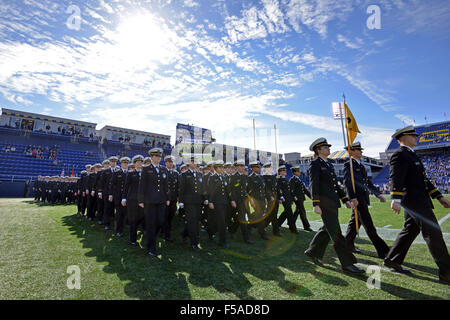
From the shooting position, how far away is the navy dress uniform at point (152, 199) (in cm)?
510

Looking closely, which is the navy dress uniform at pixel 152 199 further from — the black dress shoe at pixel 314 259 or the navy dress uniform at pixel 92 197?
the navy dress uniform at pixel 92 197

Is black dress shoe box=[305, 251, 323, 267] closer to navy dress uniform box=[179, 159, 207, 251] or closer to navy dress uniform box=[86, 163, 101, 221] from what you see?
navy dress uniform box=[179, 159, 207, 251]

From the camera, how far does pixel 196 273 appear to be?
3.87 m

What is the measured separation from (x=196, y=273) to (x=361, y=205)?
356 cm

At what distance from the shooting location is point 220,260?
463 cm

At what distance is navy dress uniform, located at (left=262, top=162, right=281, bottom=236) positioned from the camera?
23.6ft

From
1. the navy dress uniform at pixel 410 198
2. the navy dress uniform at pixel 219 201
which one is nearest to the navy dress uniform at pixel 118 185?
the navy dress uniform at pixel 219 201

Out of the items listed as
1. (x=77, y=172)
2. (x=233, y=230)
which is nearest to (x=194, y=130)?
(x=77, y=172)

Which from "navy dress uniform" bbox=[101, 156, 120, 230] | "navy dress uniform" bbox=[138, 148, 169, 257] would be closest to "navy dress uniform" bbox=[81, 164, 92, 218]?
"navy dress uniform" bbox=[101, 156, 120, 230]

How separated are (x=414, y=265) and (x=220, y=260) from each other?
352 centimetres

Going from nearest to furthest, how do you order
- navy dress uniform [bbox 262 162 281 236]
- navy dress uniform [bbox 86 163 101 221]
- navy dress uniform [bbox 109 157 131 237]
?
navy dress uniform [bbox 262 162 281 236], navy dress uniform [bbox 109 157 131 237], navy dress uniform [bbox 86 163 101 221]

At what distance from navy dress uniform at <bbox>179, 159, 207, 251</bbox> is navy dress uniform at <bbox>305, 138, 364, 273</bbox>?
2.60 m

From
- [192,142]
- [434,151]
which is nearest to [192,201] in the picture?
[192,142]

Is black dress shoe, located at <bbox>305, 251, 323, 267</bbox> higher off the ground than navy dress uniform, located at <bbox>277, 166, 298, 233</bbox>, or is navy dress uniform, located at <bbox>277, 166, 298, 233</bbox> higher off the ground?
navy dress uniform, located at <bbox>277, 166, 298, 233</bbox>
